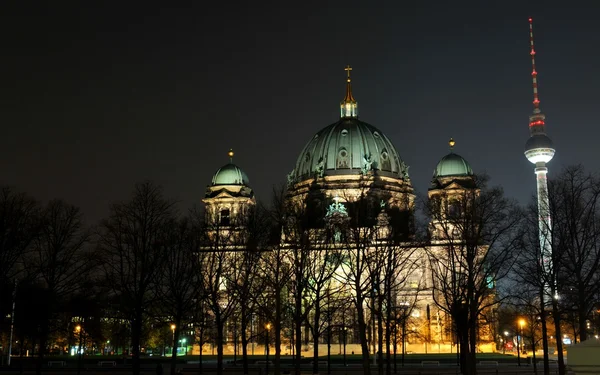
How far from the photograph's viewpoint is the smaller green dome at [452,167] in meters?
118

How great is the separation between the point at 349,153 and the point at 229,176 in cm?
2174

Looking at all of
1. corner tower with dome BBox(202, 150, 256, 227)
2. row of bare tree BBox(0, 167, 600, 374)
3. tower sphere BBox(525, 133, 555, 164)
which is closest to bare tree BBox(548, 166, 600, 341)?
row of bare tree BBox(0, 167, 600, 374)

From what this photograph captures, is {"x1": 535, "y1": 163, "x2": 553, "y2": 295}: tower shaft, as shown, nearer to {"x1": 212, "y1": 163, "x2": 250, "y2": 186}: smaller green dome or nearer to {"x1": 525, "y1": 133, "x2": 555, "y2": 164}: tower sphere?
{"x1": 212, "y1": 163, "x2": 250, "y2": 186}: smaller green dome

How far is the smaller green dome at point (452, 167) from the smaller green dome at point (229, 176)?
33588 millimetres

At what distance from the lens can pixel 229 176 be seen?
12438 centimetres

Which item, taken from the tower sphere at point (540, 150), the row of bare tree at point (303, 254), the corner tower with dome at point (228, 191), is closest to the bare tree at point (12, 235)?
the row of bare tree at point (303, 254)

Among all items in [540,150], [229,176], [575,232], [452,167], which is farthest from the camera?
[540,150]

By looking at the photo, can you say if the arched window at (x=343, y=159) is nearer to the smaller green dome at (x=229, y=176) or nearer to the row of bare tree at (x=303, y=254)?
the smaller green dome at (x=229, y=176)

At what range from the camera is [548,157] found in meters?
190

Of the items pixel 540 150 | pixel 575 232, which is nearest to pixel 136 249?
pixel 575 232

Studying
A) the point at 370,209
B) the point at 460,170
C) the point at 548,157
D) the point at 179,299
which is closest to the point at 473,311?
the point at 370,209

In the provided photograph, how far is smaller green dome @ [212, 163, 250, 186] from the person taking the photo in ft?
407

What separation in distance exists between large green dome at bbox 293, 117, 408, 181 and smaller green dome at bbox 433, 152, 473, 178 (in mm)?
10389

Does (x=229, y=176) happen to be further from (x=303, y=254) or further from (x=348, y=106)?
(x=303, y=254)
